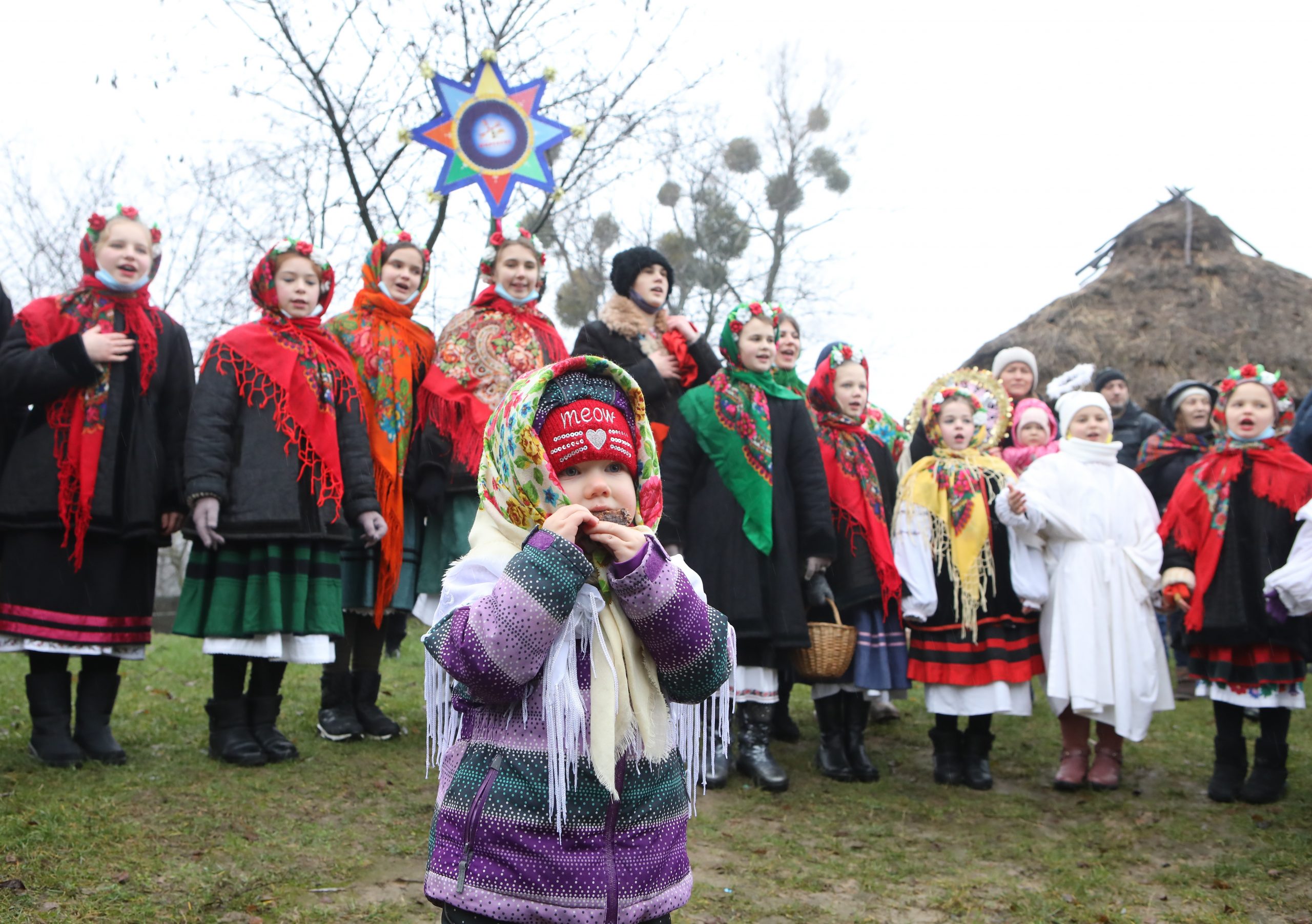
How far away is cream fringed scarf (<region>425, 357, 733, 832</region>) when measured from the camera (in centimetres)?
209

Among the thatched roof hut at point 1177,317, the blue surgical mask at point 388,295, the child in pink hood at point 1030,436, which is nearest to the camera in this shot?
the blue surgical mask at point 388,295

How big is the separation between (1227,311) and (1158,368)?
5.32ft

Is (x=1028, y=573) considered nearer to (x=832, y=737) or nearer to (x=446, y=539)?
(x=832, y=737)

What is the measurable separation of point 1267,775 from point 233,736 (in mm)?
4539

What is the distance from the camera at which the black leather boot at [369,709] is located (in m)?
5.27

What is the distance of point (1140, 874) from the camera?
386 cm

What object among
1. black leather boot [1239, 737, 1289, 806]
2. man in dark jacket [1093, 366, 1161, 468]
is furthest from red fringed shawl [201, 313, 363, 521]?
man in dark jacket [1093, 366, 1161, 468]

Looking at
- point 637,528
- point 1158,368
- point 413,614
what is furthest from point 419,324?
point 1158,368

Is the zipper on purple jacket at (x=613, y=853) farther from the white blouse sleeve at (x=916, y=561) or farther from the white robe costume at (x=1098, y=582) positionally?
the white robe costume at (x=1098, y=582)

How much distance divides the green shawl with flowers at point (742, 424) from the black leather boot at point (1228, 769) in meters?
2.26

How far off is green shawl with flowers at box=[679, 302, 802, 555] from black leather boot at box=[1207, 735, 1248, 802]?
2261 mm

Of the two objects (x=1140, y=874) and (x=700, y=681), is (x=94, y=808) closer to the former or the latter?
(x=700, y=681)

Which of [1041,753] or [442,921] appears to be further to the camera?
[1041,753]

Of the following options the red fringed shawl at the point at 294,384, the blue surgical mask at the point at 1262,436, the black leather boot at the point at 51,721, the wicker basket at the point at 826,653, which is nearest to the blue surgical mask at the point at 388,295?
the red fringed shawl at the point at 294,384
